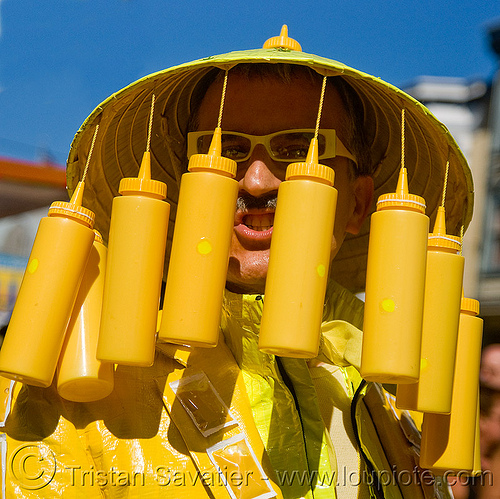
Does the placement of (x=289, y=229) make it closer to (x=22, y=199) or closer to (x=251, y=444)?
(x=251, y=444)

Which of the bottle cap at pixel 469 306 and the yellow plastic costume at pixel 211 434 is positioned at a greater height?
the bottle cap at pixel 469 306

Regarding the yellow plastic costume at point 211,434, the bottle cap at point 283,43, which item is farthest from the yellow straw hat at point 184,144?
the yellow plastic costume at point 211,434

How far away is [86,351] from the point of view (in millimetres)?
1245

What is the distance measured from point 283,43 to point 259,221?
412 millimetres

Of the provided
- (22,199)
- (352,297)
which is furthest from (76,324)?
(22,199)

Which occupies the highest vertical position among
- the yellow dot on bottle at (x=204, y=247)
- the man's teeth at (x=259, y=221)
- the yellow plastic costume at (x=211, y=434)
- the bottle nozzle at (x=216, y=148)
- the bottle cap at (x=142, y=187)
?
the bottle nozzle at (x=216, y=148)

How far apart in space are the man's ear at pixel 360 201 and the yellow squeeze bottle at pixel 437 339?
2.05ft

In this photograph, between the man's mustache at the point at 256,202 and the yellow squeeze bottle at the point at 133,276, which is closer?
the yellow squeeze bottle at the point at 133,276

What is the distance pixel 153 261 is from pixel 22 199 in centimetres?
451

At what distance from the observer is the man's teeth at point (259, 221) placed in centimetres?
158

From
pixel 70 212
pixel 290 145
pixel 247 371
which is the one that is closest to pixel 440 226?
pixel 290 145

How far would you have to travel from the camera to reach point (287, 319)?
3.66 ft

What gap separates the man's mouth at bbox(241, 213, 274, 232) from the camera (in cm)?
158

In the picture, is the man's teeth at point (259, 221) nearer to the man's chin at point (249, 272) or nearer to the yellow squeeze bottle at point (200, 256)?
the man's chin at point (249, 272)
